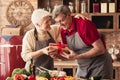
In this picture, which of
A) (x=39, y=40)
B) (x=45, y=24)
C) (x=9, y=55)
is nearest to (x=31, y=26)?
(x=9, y=55)

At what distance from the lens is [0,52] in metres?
4.30

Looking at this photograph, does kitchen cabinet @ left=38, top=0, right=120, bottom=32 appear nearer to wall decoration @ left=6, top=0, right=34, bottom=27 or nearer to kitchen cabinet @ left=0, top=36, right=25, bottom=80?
wall decoration @ left=6, top=0, right=34, bottom=27

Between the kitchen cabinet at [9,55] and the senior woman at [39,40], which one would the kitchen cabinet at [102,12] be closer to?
the kitchen cabinet at [9,55]

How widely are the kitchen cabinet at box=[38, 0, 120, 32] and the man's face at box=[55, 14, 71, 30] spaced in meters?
2.54

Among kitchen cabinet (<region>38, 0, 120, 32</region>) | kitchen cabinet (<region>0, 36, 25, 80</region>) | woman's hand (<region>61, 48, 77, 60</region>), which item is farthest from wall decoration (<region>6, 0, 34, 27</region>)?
woman's hand (<region>61, 48, 77, 60</region>)

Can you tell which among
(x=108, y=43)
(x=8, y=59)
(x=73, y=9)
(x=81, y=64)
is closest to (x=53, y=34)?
(x=81, y=64)

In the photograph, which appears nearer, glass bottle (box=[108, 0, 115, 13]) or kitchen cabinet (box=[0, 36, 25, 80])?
kitchen cabinet (box=[0, 36, 25, 80])

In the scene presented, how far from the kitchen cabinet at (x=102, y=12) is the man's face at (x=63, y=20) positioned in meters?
2.54

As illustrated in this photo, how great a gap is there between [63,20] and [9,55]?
1140mm

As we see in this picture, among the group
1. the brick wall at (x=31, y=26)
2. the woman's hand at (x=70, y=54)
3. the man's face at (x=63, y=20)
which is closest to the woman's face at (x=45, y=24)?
the man's face at (x=63, y=20)

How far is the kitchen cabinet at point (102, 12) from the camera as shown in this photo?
604cm

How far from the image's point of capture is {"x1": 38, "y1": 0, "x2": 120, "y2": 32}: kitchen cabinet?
6035 mm

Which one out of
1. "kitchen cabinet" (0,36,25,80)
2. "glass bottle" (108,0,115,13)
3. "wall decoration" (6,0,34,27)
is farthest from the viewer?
"wall decoration" (6,0,34,27)

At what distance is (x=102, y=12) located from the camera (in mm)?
6066
